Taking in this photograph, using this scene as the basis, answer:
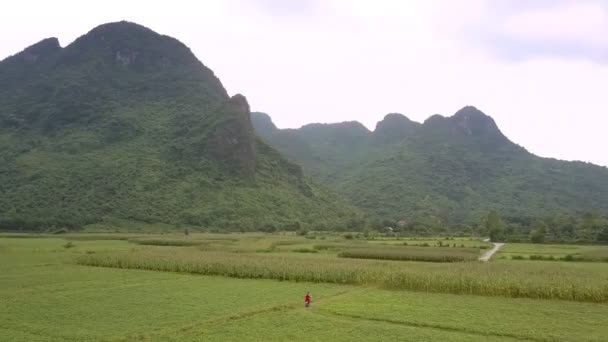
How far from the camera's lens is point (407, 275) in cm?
3206

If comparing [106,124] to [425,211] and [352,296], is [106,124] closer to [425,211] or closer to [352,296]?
[425,211]

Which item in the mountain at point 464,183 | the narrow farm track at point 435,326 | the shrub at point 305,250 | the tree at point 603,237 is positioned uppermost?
the mountain at point 464,183

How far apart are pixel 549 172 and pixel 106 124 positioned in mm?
136631

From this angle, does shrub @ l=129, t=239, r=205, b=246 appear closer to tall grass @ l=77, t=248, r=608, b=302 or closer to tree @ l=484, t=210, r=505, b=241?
tall grass @ l=77, t=248, r=608, b=302

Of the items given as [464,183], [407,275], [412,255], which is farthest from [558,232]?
[464,183]

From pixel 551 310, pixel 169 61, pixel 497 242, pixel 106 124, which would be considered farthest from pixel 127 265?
pixel 169 61

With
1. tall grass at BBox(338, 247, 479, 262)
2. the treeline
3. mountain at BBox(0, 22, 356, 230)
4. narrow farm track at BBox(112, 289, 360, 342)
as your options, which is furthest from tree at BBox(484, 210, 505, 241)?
narrow farm track at BBox(112, 289, 360, 342)

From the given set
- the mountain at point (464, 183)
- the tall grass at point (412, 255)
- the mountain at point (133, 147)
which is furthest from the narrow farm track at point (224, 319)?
the mountain at point (464, 183)

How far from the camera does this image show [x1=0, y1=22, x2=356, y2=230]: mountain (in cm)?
9569

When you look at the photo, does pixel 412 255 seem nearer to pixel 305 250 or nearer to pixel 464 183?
pixel 305 250

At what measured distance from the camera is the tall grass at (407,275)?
28.1m

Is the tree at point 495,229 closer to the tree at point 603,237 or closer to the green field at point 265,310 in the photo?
the tree at point 603,237

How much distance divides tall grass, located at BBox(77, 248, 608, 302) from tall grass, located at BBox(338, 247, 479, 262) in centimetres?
1233

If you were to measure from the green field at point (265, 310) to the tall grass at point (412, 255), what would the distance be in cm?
1234
